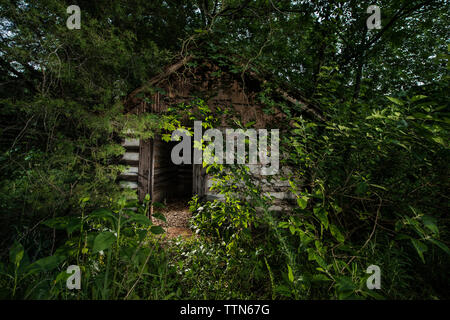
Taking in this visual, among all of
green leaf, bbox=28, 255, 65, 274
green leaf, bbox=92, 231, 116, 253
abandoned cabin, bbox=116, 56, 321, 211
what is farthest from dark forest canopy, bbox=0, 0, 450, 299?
abandoned cabin, bbox=116, 56, 321, 211

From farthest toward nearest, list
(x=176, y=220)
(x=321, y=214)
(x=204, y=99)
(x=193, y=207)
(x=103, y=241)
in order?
1. (x=176, y=220)
2. (x=204, y=99)
3. (x=193, y=207)
4. (x=321, y=214)
5. (x=103, y=241)

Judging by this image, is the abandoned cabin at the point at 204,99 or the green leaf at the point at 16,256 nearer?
the green leaf at the point at 16,256

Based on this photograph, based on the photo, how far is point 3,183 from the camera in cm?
182

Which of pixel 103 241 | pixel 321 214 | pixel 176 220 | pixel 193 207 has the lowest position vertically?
pixel 176 220

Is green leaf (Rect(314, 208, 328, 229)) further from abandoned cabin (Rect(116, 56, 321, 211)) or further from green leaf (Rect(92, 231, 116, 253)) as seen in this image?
abandoned cabin (Rect(116, 56, 321, 211))

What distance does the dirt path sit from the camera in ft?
12.7

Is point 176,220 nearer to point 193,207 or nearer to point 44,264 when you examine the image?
point 193,207

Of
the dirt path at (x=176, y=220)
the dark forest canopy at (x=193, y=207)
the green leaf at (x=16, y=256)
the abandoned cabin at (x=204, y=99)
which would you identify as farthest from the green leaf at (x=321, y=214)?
the dirt path at (x=176, y=220)

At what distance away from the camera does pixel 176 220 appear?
486 centimetres

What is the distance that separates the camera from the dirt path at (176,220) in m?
3.86

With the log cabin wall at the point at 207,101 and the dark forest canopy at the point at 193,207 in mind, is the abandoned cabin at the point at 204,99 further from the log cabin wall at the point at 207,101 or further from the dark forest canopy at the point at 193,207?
the dark forest canopy at the point at 193,207

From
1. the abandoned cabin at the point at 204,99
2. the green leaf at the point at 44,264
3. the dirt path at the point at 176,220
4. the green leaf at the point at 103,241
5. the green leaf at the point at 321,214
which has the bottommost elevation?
the dirt path at the point at 176,220

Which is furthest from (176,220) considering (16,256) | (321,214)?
(321,214)
